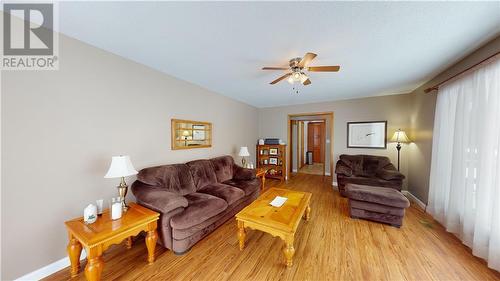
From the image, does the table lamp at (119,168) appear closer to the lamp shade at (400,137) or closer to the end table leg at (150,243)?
the end table leg at (150,243)

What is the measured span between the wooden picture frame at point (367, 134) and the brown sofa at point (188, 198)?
9.70 ft

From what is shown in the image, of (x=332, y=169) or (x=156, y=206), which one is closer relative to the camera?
(x=156, y=206)

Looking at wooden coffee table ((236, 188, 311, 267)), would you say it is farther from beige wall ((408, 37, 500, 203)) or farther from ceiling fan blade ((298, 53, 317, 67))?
beige wall ((408, 37, 500, 203))

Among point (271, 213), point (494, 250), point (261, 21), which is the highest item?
point (261, 21)

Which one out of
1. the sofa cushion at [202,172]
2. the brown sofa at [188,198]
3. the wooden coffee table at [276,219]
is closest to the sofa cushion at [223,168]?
the brown sofa at [188,198]

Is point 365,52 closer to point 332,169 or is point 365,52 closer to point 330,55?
point 330,55

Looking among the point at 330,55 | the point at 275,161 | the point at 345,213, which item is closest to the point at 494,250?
the point at 345,213

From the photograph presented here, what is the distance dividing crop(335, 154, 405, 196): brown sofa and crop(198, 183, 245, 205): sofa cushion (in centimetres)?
227

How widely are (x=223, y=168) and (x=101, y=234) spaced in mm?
2076

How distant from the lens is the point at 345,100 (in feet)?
14.1

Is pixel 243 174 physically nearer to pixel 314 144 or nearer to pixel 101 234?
pixel 101 234

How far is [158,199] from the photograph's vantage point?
5.93 ft

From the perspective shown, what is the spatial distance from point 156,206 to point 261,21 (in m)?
2.15

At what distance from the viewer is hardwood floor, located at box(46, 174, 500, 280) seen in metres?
1.53
